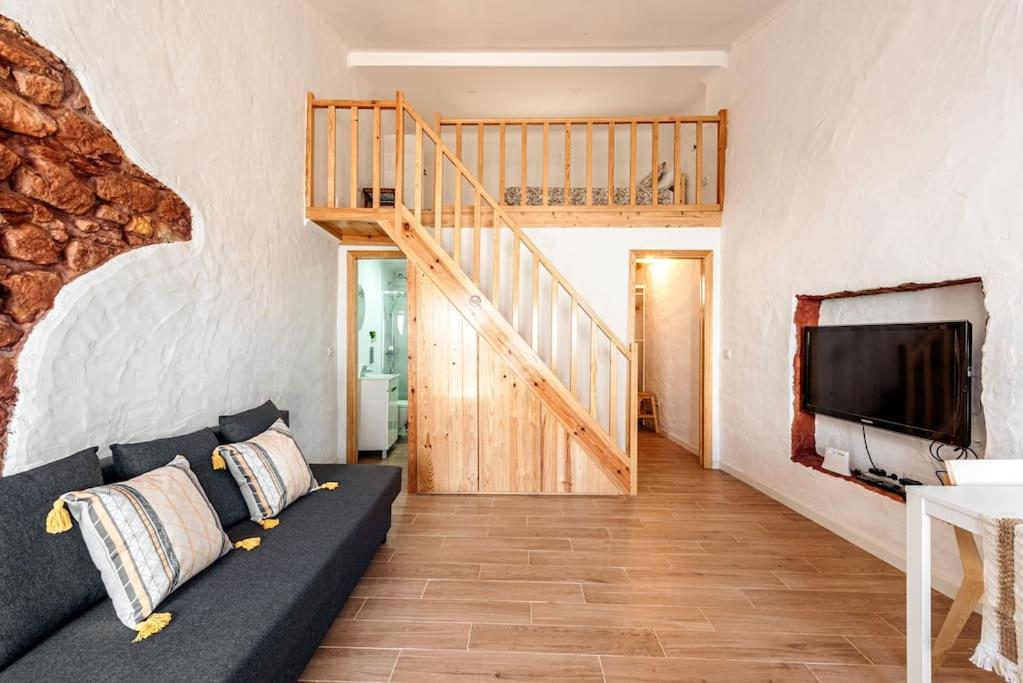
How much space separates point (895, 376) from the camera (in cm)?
233

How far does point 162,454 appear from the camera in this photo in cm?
172

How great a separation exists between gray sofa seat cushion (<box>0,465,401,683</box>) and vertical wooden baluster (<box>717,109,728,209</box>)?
161 inches

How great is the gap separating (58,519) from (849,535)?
3.73 meters

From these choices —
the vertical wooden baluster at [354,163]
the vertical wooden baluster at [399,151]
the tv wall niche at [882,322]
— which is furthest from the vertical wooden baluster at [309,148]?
the tv wall niche at [882,322]

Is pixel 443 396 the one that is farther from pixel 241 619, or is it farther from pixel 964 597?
pixel 964 597

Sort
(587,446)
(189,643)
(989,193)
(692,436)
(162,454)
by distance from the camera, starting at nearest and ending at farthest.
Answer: (189,643) < (162,454) < (989,193) < (587,446) < (692,436)

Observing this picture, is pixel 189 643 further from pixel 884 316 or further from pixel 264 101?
pixel 884 316

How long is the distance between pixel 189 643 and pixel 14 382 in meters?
1.10

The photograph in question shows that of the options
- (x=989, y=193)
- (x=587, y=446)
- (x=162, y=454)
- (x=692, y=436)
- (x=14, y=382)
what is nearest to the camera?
(x=14, y=382)

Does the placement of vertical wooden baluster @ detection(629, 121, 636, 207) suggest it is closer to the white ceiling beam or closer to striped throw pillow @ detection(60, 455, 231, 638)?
the white ceiling beam

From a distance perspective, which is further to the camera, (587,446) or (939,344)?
(587,446)

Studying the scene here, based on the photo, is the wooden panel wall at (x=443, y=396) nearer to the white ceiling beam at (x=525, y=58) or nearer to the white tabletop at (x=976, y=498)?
the white ceiling beam at (x=525, y=58)

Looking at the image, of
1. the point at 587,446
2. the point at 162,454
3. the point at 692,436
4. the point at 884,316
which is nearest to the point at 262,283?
the point at 162,454

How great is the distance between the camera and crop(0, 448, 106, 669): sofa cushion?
3.54 feet
